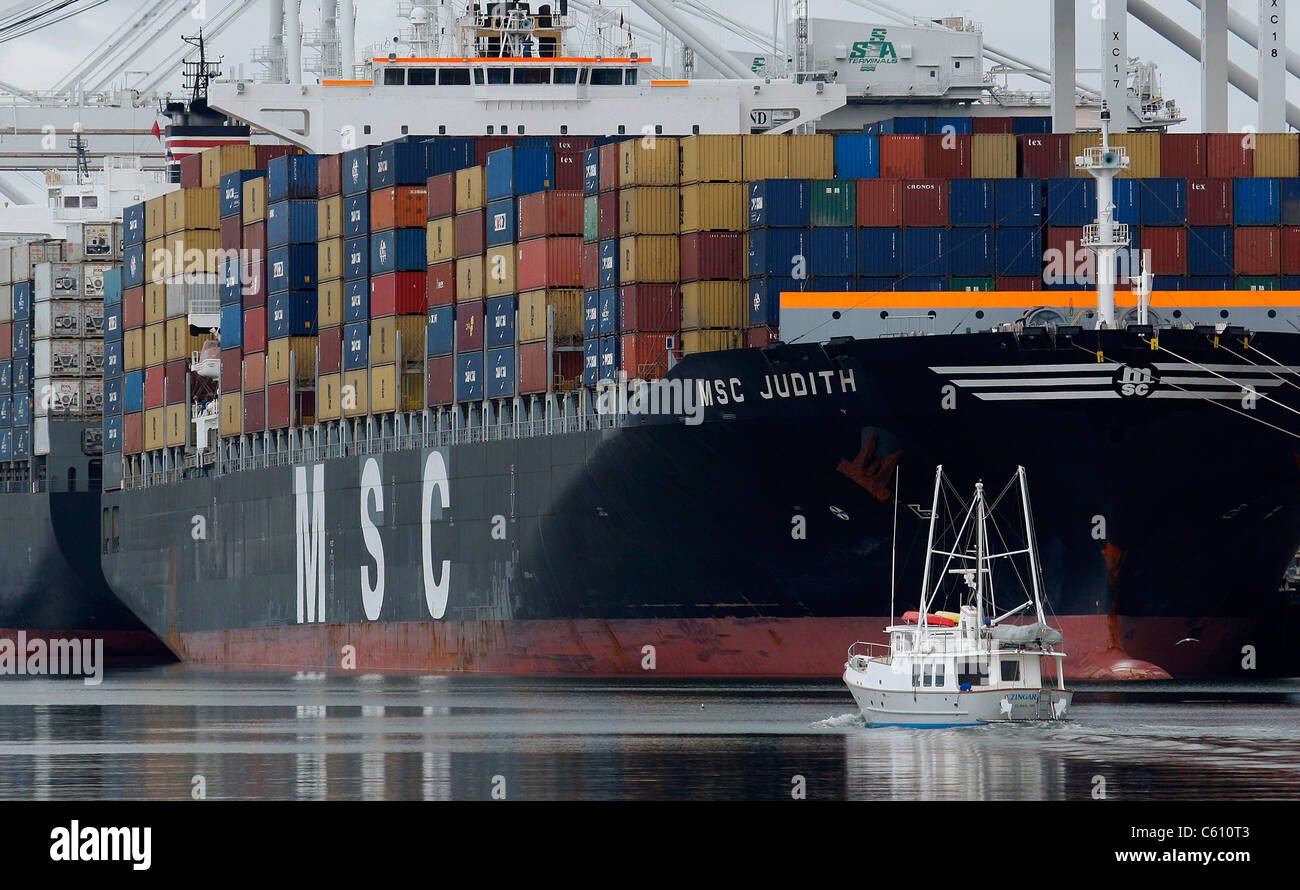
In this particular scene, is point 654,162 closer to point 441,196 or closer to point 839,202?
point 839,202

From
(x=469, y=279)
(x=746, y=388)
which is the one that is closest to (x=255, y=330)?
(x=469, y=279)

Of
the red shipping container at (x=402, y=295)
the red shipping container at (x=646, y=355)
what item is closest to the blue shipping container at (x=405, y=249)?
the red shipping container at (x=402, y=295)

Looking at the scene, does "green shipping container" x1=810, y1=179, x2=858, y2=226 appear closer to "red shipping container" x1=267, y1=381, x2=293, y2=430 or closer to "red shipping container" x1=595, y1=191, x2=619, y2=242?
"red shipping container" x1=595, y1=191, x2=619, y2=242

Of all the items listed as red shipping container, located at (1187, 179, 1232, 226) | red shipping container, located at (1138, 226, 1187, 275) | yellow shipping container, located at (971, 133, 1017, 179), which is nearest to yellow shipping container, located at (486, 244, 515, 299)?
yellow shipping container, located at (971, 133, 1017, 179)

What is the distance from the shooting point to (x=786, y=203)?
5084cm

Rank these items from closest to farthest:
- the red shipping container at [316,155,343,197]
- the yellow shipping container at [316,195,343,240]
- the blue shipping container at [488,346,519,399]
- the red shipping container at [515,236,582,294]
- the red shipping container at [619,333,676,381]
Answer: the red shipping container at [619,333,676,381] < the red shipping container at [515,236,582,294] < the blue shipping container at [488,346,519,399] < the yellow shipping container at [316,195,343,240] < the red shipping container at [316,155,343,197]

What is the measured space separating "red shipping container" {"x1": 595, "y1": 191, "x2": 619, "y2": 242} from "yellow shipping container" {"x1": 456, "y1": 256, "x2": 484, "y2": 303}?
4.96 meters

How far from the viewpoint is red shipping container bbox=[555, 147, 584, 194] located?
5816 centimetres

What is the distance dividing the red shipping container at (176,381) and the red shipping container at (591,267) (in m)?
21.8

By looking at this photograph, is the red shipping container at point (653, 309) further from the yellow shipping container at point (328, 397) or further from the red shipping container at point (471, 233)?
the yellow shipping container at point (328, 397)

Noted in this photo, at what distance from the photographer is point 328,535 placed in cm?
6700

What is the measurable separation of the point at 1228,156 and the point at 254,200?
2869cm
